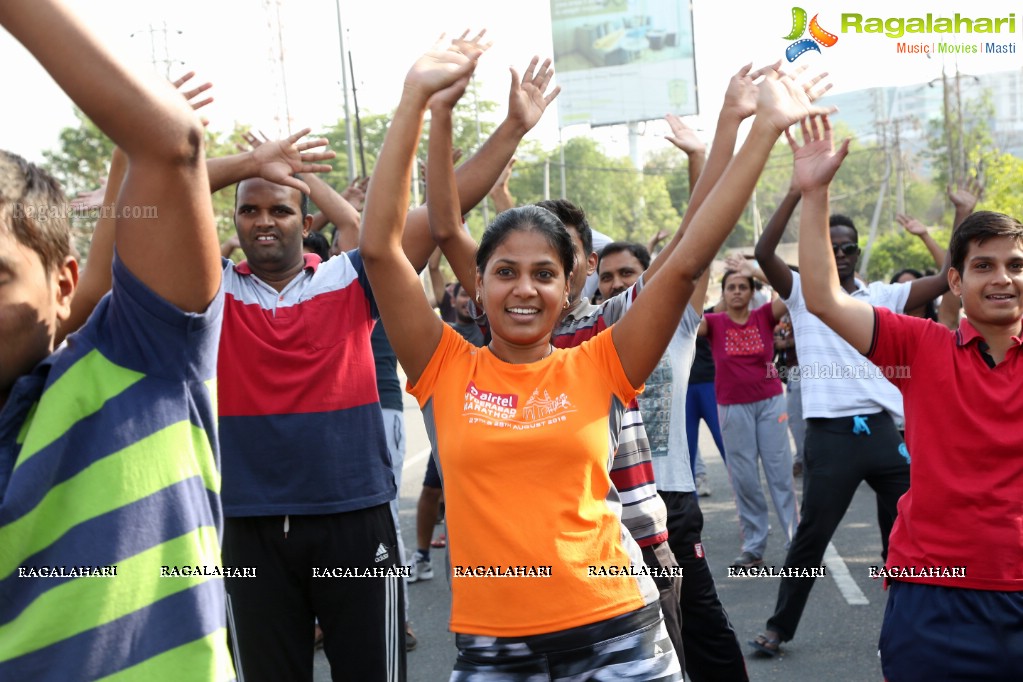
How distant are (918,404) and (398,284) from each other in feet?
5.82

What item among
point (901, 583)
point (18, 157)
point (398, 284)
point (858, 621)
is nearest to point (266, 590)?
point (398, 284)

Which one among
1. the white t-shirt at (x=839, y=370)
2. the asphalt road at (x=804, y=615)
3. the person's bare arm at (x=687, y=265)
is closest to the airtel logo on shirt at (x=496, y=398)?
the person's bare arm at (x=687, y=265)

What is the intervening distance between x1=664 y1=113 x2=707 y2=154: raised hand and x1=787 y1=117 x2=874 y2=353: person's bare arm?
41 cm

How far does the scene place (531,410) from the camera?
2.84 metres

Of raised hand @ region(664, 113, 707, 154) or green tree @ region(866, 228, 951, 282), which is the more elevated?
raised hand @ region(664, 113, 707, 154)

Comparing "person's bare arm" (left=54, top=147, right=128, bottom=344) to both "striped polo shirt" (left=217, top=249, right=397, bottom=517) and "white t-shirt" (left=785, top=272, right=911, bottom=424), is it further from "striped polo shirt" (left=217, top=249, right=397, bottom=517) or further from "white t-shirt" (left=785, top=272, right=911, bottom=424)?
"white t-shirt" (left=785, top=272, right=911, bottom=424)

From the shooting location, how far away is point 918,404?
11.9 feet

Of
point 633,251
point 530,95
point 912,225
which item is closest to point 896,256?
point 912,225

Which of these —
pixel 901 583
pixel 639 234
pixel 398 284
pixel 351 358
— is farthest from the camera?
pixel 639 234

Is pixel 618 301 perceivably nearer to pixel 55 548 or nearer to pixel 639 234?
pixel 55 548

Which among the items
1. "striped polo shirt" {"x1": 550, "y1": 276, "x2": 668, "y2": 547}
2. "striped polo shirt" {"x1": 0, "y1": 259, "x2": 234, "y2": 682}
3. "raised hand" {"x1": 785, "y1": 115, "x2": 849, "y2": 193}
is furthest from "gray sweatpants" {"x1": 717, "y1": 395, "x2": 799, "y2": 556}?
"striped polo shirt" {"x1": 0, "y1": 259, "x2": 234, "y2": 682}

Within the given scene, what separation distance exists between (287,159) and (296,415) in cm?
91

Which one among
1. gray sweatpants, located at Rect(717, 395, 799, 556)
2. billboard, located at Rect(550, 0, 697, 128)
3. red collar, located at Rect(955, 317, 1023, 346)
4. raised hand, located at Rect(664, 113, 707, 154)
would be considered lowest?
gray sweatpants, located at Rect(717, 395, 799, 556)

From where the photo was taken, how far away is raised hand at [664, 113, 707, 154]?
3.98m
